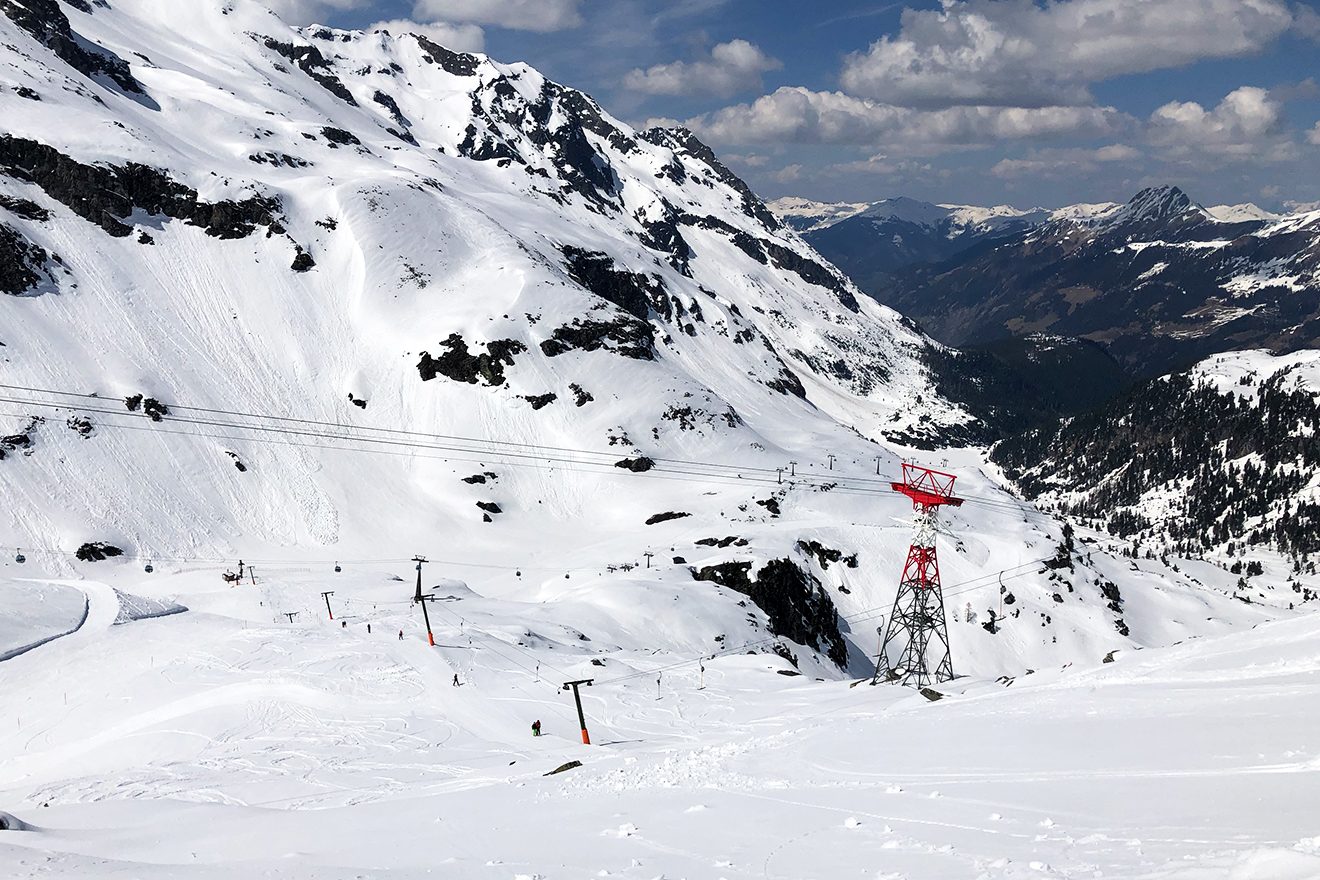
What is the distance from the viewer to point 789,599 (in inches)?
3730

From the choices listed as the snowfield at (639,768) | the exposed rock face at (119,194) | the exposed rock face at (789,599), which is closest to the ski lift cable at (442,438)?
the exposed rock face at (789,599)

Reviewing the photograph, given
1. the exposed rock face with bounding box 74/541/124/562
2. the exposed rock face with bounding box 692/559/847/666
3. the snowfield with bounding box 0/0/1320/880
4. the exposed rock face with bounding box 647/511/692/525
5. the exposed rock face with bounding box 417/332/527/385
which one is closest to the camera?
the snowfield with bounding box 0/0/1320/880

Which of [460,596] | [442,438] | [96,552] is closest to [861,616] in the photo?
[460,596]

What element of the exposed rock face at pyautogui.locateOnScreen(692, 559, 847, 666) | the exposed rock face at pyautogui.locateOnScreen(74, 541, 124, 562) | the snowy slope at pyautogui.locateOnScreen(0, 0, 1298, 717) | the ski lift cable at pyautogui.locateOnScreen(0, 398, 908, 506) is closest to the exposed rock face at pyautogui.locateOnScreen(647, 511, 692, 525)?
the snowy slope at pyautogui.locateOnScreen(0, 0, 1298, 717)

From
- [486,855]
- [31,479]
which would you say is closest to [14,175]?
[31,479]

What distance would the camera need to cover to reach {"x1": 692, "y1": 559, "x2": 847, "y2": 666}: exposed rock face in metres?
90.9

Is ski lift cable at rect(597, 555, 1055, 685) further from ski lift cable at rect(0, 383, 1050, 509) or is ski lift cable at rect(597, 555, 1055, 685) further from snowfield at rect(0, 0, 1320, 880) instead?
ski lift cable at rect(0, 383, 1050, 509)

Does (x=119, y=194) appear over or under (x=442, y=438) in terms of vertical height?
over

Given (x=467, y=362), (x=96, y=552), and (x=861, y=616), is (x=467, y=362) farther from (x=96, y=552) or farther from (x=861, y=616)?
(x=861, y=616)

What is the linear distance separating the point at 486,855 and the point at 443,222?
15979 centimetres

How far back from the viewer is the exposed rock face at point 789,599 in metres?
90.9

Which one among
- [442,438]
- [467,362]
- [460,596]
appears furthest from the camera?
[467,362]

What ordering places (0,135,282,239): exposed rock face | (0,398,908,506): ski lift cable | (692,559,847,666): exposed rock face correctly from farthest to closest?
(0,135,282,239): exposed rock face
(0,398,908,506): ski lift cable
(692,559,847,666): exposed rock face

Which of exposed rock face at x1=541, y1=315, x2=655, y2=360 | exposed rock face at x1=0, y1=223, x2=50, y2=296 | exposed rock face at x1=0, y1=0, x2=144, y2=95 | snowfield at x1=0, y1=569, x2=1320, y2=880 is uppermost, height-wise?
exposed rock face at x1=0, y1=0, x2=144, y2=95
